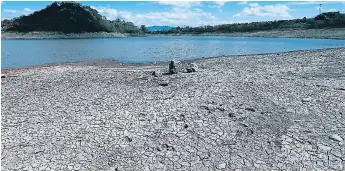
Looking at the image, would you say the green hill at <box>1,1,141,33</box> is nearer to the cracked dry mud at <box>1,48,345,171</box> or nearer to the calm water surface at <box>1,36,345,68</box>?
the calm water surface at <box>1,36,345,68</box>

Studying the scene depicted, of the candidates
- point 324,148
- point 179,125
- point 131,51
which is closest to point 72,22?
point 131,51

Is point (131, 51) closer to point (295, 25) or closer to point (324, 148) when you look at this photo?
point (324, 148)

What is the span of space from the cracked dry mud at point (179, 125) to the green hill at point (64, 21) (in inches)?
5554

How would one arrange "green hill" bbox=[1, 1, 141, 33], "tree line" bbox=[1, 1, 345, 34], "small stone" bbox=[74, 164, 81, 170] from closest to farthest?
"small stone" bbox=[74, 164, 81, 170]
"tree line" bbox=[1, 1, 345, 34]
"green hill" bbox=[1, 1, 141, 33]

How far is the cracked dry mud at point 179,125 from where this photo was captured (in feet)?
31.3

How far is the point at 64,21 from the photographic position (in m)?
155

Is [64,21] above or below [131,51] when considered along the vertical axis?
above

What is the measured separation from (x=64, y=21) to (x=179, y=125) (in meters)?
154

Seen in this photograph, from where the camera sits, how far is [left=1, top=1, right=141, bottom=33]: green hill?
152875 mm

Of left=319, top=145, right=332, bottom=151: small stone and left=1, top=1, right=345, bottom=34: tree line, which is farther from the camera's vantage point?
left=1, top=1, right=345, bottom=34: tree line

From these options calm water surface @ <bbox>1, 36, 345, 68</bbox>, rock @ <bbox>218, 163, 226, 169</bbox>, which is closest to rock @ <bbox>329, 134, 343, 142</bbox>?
rock @ <bbox>218, 163, 226, 169</bbox>

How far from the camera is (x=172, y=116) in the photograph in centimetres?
1262

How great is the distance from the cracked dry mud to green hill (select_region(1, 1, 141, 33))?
141 metres

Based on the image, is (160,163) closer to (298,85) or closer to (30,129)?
(30,129)
